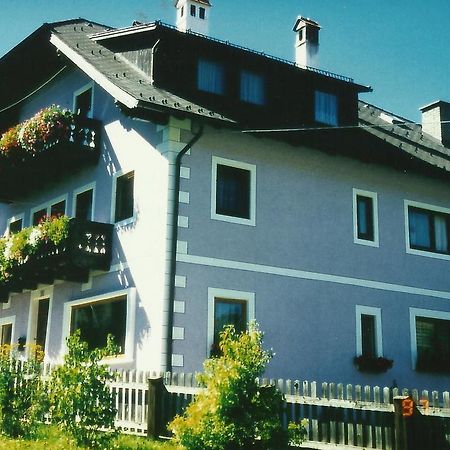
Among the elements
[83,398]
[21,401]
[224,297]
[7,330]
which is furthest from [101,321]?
[83,398]

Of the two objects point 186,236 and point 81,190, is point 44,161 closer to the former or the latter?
point 81,190

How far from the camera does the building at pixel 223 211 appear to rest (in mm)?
15305

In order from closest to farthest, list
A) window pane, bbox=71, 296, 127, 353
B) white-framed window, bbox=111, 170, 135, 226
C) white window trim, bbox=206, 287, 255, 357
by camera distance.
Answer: white window trim, bbox=206, 287, 255, 357
window pane, bbox=71, 296, 127, 353
white-framed window, bbox=111, 170, 135, 226

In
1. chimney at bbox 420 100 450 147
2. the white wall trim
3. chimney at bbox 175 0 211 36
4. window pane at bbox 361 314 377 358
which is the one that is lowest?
window pane at bbox 361 314 377 358

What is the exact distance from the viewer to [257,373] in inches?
364

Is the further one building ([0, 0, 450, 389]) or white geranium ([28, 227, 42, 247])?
white geranium ([28, 227, 42, 247])

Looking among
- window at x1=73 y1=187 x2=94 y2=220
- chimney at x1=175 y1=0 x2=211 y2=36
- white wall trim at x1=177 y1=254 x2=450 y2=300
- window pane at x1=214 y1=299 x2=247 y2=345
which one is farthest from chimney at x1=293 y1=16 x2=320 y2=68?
window pane at x1=214 y1=299 x2=247 y2=345

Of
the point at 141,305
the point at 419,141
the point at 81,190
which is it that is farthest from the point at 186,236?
the point at 419,141

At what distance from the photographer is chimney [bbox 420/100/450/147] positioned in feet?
76.1

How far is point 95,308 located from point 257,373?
27.8 ft

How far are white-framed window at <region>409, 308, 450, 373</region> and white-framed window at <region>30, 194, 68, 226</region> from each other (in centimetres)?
986

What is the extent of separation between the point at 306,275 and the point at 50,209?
7750 mm

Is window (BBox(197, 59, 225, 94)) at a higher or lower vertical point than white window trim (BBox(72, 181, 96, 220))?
higher

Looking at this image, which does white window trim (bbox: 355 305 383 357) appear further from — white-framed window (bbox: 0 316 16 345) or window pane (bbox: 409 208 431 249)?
white-framed window (bbox: 0 316 16 345)
